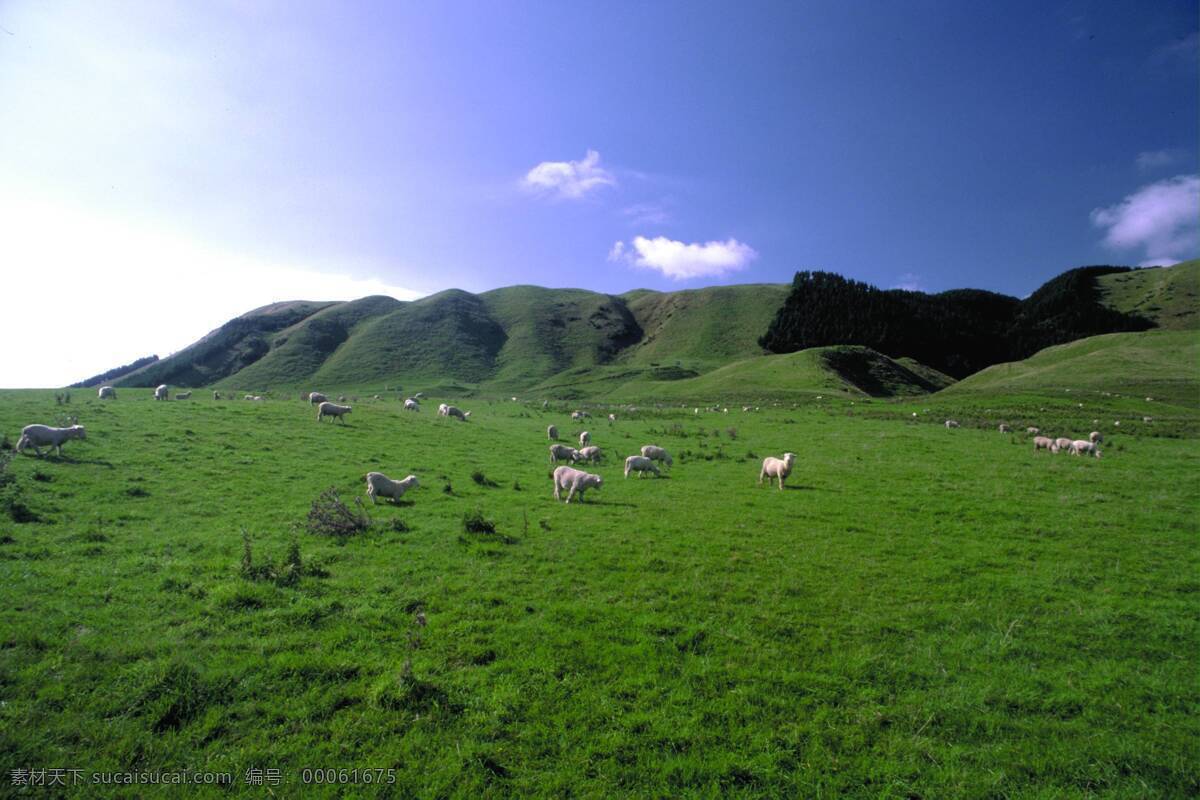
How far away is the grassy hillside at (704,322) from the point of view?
13312cm

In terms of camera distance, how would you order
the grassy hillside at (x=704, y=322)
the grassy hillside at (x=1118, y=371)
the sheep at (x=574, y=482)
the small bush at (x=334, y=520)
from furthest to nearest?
the grassy hillside at (x=704, y=322), the grassy hillside at (x=1118, y=371), the sheep at (x=574, y=482), the small bush at (x=334, y=520)

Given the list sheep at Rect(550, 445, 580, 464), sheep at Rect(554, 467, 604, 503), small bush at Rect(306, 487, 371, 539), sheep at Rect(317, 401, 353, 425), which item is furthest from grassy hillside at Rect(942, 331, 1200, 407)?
small bush at Rect(306, 487, 371, 539)

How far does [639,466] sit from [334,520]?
12055 millimetres

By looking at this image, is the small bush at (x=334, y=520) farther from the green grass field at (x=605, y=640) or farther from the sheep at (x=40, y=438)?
the sheep at (x=40, y=438)

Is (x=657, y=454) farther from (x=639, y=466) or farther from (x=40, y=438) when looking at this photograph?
(x=40, y=438)

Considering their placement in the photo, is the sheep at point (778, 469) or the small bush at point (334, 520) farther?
the sheep at point (778, 469)

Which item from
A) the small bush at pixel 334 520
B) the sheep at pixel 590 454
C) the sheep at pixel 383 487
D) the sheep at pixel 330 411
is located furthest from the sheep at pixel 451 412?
the small bush at pixel 334 520

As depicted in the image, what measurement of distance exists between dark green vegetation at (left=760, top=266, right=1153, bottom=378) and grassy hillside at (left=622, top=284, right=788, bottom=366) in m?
11.7

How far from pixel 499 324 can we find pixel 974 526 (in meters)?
149

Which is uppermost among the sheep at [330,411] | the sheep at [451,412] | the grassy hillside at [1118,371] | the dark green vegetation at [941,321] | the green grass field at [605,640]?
the dark green vegetation at [941,321]

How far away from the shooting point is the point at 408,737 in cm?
550

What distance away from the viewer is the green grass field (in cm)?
530

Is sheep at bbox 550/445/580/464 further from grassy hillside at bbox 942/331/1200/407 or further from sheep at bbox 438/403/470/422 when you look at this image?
grassy hillside at bbox 942/331/1200/407

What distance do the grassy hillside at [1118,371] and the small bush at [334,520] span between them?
216 feet
